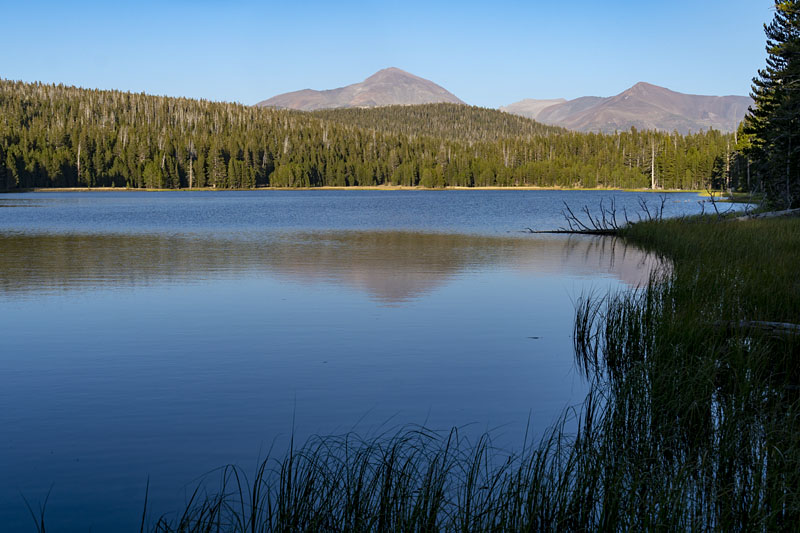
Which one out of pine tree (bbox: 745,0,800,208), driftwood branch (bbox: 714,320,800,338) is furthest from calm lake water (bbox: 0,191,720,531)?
pine tree (bbox: 745,0,800,208)

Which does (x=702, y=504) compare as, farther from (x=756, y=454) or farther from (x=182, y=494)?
(x=182, y=494)

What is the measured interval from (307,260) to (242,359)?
15.5 m

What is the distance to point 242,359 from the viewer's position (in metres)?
12.1

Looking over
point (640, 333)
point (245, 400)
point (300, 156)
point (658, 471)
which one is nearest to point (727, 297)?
point (640, 333)

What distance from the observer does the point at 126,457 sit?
303 inches

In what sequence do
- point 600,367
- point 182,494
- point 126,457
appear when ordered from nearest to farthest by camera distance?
point 182,494 < point 126,457 < point 600,367

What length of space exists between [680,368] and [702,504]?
3.00m

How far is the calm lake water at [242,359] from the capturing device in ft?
25.2

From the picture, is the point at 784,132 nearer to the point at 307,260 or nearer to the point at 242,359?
the point at 307,260

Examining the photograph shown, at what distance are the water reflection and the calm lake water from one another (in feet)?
0.61

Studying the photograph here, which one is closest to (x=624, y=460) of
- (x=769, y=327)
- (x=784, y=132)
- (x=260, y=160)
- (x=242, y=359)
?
(x=769, y=327)

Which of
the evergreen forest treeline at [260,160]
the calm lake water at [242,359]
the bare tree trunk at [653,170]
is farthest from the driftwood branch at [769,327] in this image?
the bare tree trunk at [653,170]

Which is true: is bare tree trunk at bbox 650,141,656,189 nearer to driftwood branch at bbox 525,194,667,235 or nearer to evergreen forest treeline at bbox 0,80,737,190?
evergreen forest treeline at bbox 0,80,737,190

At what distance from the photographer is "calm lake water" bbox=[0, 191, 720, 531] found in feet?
25.2
